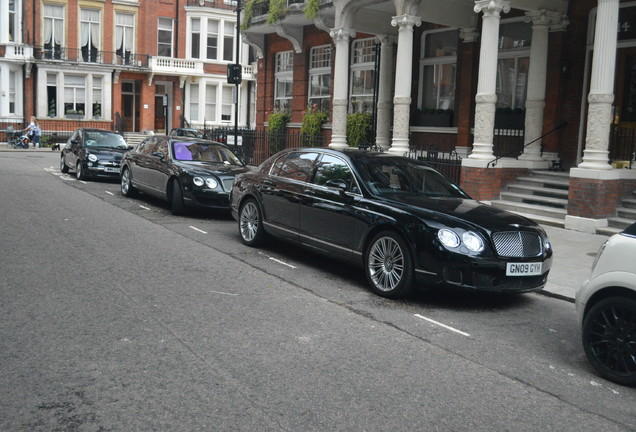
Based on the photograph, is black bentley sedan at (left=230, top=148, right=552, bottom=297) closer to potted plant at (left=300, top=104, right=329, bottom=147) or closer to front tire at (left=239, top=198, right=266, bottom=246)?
front tire at (left=239, top=198, right=266, bottom=246)

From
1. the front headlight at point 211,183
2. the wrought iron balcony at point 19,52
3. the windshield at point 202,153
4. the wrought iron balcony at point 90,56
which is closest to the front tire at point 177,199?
the front headlight at point 211,183

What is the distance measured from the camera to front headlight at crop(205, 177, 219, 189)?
42.4 ft

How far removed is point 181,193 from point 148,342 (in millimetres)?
7797

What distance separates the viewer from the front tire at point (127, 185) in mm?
15758

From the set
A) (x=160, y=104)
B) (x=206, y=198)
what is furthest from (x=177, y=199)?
(x=160, y=104)

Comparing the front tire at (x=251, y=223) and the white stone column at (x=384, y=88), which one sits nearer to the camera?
the front tire at (x=251, y=223)

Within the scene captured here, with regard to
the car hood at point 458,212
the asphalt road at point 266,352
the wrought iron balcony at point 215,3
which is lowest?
the asphalt road at point 266,352

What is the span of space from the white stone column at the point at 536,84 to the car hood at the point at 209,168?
6781 mm

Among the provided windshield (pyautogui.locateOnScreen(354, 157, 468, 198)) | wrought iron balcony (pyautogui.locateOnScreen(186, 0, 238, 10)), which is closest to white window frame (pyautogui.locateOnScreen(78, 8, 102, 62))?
wrought iron balcony (pyautogui.locateOnScreen(186, 0, 238, 10))

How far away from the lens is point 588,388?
5090 mm

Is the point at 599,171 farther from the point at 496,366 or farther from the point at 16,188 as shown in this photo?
the point at 16,188

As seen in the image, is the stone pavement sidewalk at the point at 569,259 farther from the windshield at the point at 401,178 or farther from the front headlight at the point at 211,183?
the front headlight at the point at 211,183

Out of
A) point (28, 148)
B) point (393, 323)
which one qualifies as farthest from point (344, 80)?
point (28, 148)

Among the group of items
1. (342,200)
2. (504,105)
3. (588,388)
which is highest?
(504,105)
